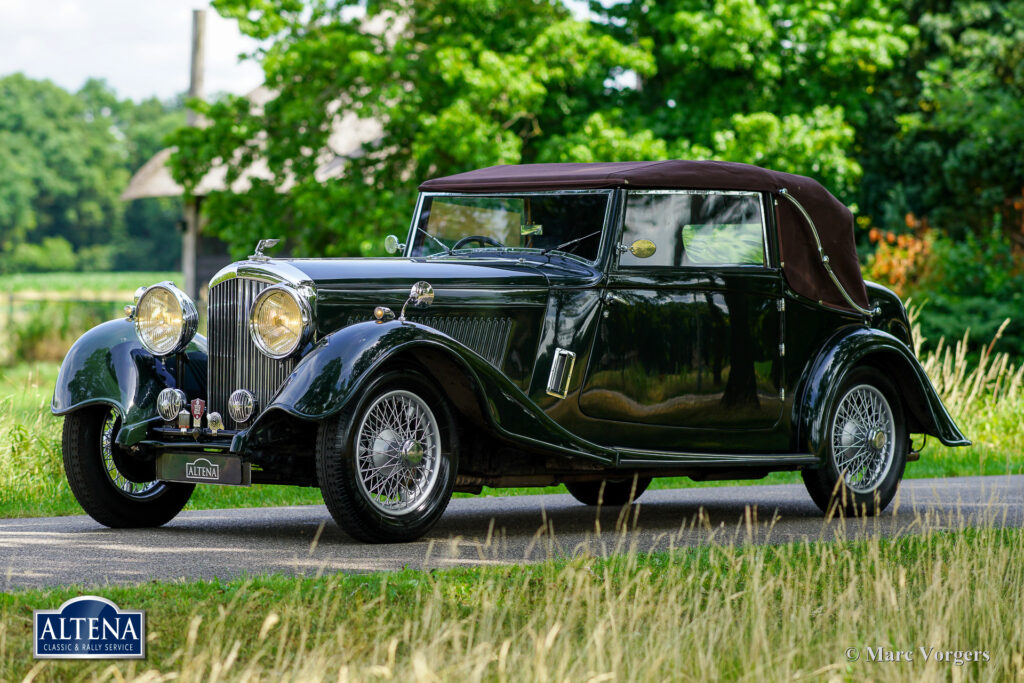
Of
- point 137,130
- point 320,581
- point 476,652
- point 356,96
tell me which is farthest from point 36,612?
point 137,130

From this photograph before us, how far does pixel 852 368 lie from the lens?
838 centimetres

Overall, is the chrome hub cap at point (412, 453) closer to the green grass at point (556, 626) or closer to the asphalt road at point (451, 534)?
the asphalt road at point (451, 534)

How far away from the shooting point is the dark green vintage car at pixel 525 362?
6.56m

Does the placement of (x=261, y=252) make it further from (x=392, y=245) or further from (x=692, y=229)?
(x=692, y=229)

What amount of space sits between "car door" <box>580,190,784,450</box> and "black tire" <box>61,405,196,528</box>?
248cm

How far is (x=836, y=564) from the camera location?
20.0ft

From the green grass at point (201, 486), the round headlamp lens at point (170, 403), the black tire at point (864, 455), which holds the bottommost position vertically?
the green grass at point (201, 486)

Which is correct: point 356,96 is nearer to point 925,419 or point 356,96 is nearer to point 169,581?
point 925,419

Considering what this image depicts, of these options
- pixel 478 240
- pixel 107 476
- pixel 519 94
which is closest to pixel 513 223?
pixel 478 240

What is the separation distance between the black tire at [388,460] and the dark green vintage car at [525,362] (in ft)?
0.04

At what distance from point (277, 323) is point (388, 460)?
0.89 m

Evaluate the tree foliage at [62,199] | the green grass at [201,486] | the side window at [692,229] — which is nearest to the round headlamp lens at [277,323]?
the side window at [692,229]

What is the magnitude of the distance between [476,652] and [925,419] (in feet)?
18.3

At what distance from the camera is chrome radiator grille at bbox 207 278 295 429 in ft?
22.5
